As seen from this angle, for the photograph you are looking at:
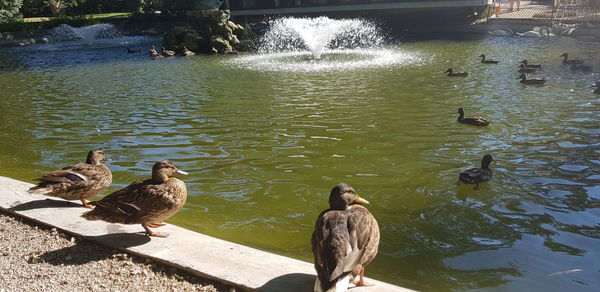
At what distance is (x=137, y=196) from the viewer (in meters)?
5.32

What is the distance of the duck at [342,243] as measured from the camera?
3803 millimetres

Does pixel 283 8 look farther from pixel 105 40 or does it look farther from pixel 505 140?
pixel 505 140

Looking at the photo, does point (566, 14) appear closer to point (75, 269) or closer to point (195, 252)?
point (195, 252)

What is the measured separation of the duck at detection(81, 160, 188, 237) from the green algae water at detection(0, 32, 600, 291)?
1.33 meters

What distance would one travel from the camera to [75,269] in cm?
477

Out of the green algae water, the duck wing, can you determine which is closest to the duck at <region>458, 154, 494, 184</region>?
the green algae water

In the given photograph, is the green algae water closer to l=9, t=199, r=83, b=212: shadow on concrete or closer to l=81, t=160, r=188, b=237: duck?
l=81, t=160, r=188, b=237: duck

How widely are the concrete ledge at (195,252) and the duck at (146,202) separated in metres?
0.20

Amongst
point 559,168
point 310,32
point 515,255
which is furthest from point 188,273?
point 310,32

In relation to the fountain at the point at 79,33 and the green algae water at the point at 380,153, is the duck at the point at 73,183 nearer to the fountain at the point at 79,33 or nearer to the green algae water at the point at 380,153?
the green algae water at the point at 380,153

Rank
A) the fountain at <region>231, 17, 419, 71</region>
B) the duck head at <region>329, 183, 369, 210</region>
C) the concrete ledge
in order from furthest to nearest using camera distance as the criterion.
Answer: the fountain at <region>231, 17, 419, 71</region> → the duck head at <region>329, 183, 369, 210</region> → the concrete ledge

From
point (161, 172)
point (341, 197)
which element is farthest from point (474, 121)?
point (161, 172)

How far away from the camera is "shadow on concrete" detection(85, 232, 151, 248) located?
525cm

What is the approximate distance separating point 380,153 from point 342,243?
5.87 metres
